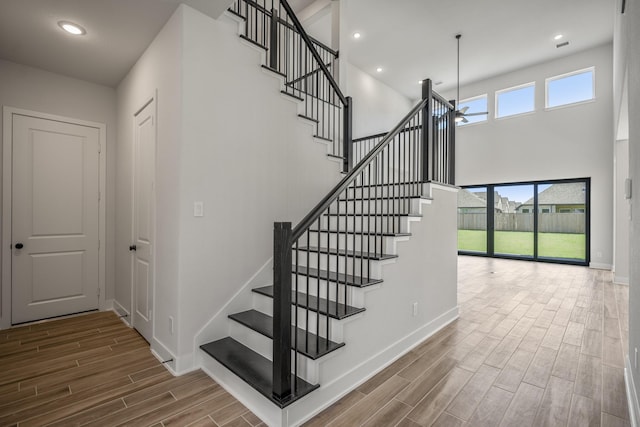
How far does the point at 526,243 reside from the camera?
27.3ft

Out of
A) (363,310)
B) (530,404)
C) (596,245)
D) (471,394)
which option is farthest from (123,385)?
(596,245)

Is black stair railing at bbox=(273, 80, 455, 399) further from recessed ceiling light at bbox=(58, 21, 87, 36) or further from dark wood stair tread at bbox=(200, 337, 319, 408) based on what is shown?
recessed ceiling light at bbox=(58, 21, 87, 36)

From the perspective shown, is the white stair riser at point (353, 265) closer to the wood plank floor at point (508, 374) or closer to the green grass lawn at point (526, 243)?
the wood plank floor at point (508, 374)

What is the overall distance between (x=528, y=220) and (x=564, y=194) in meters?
1.03

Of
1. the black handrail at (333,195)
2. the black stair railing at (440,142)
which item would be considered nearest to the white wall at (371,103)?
the black stair railing at (440,142)

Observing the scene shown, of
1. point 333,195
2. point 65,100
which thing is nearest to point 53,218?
point 65,100

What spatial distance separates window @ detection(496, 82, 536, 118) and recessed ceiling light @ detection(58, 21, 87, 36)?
31.2 ft

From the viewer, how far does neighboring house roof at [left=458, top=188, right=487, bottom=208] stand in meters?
9.23

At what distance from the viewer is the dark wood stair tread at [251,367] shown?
1.90 metres

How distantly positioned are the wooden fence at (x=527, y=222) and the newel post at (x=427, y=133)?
667 cm

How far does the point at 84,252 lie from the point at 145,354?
2028 mm

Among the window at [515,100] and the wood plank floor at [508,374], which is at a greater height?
the window at [515,100]

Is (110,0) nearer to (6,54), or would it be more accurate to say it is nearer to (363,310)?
(6,54)

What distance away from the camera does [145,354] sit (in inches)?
112
